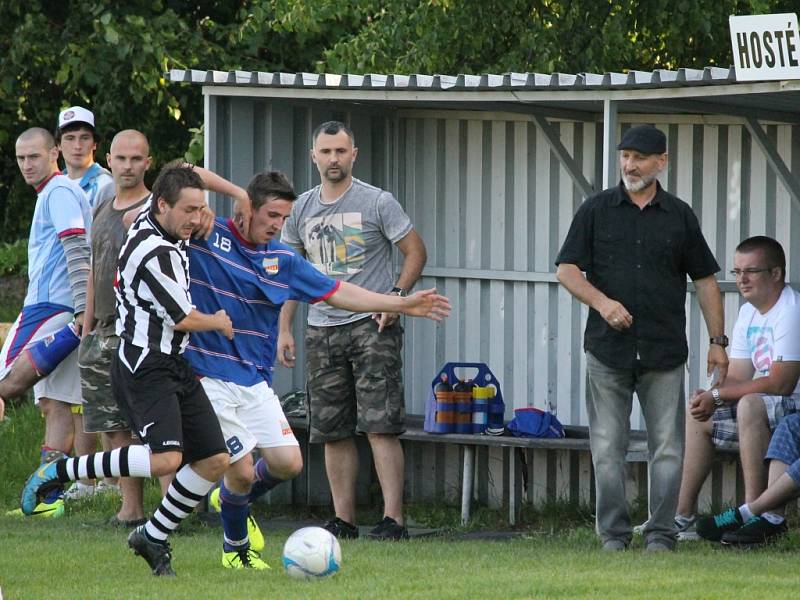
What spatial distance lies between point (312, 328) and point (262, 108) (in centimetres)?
165

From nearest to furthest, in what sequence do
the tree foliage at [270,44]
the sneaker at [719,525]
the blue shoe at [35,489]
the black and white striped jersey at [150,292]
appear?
1. the black and white striped jersey at [150,292]
2. the sneaker at [719,525]
3. the blue shoe at [35,489]
4. the tree foliage at [270,44]

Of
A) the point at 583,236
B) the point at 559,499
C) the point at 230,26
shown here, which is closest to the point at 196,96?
the point at 230,26

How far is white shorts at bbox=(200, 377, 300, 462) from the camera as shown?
289 inches

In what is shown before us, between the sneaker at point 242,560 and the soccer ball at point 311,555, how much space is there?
432 mm

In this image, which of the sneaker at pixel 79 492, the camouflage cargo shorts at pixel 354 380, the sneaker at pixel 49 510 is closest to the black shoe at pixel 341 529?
the camouflage cargo shorts at pixel 354 380

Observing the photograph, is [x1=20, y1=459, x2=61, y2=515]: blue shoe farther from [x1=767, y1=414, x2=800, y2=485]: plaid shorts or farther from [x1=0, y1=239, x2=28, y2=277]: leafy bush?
[x1=0, y1=239, x2=28, y2=277]: leafy bush

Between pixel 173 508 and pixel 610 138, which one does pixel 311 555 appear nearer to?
pixel 173 508

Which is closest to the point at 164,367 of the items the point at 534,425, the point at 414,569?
the point at 414,569

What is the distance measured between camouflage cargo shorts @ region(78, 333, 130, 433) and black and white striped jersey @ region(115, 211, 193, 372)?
2.07 meters

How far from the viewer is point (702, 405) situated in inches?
337

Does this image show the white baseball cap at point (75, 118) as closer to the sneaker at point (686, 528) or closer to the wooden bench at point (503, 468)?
the wooden bench at point (503, 468)

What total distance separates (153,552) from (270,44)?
9.75 metres

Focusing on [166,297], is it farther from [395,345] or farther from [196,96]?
[196,96]

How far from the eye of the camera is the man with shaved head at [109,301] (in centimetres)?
900
